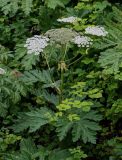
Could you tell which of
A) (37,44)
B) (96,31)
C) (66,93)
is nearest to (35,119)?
(66,93)

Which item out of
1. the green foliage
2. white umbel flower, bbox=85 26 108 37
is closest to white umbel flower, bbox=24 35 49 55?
white umbel flower, bbox=85 26 108 37

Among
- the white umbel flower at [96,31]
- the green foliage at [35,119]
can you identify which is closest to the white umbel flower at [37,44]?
the white umbel flower at [96,31]

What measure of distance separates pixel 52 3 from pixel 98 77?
39.5 inches

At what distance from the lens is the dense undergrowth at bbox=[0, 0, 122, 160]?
134 inches

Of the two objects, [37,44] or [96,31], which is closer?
[37,44]

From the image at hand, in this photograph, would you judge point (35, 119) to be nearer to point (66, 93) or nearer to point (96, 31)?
point (66, 93)

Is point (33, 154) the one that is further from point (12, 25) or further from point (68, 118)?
point (12, 25)

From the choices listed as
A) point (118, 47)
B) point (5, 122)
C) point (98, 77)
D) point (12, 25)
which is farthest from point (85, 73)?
point (12, 25)

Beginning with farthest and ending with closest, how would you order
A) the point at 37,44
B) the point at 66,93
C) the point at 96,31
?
1. the point at 66,93
2. the point at 96,31
3. the point at 37,44

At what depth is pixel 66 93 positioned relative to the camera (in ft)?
12.2

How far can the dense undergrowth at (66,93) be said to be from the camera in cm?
341

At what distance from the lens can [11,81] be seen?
369cm

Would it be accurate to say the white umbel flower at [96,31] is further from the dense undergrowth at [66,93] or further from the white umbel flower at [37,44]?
the white umbel flower at [37,44]

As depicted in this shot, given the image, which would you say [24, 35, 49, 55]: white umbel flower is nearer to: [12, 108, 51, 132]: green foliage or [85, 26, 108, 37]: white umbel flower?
[85, 26, 108, 37]: white umbel flower
